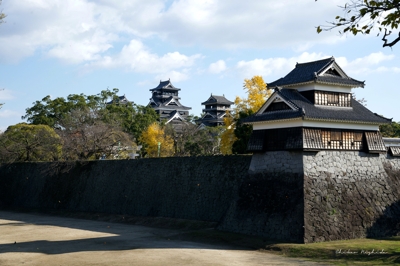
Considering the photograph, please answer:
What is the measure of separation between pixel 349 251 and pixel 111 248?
26.7ft

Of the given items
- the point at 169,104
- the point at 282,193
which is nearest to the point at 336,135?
the point at 282,193

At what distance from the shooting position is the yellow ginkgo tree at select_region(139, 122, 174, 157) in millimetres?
48750

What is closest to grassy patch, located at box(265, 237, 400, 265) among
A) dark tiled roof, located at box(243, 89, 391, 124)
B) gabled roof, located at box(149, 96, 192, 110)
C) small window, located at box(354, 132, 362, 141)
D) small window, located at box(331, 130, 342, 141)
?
small window, located at box(331, 130, 342, 141)

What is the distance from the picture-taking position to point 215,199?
23359mm

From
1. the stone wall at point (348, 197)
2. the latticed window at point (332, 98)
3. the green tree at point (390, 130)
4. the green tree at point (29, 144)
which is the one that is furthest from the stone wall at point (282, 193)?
the green tree at point (390, 130)

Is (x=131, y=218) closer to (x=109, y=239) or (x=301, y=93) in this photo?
(x=109, y=239)

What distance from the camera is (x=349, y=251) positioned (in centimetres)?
1614

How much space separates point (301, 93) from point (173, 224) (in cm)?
851

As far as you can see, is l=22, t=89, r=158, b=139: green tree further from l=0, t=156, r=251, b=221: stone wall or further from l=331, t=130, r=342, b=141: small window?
l=331, t=130, r=342, b=141: small window

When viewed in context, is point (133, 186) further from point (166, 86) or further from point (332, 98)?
point (166, 86)

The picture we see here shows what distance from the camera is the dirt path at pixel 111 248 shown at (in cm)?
1588

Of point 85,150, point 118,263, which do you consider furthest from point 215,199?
point 85,150

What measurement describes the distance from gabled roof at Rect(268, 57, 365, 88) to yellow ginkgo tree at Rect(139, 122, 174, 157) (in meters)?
28.7

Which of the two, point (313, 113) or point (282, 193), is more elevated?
point (313, 113)
